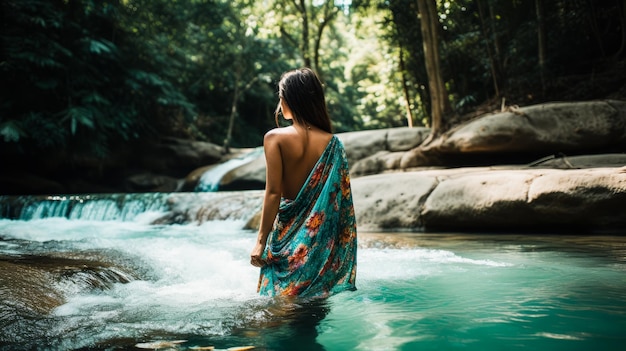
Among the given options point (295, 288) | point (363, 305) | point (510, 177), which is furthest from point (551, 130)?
point (295, 288)

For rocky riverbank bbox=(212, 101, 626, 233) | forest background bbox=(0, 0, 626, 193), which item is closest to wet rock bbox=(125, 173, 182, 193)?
forest background bbox=(0, 0, 626, 193)

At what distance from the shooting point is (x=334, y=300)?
9.63ft

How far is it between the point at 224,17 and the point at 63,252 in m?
19.2

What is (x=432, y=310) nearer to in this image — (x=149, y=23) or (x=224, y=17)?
(x=149, y=23)

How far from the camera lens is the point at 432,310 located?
2.95 metres

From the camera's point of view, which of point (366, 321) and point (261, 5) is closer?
point (366, 321)

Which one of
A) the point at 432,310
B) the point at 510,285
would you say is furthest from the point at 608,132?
the point at 432,310

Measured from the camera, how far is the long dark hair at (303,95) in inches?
112

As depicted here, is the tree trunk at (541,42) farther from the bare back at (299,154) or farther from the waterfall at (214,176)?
the bare back at (299,154)

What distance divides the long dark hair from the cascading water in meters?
1.17

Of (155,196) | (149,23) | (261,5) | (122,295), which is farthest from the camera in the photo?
(261,5)

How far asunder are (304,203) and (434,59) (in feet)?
30.6

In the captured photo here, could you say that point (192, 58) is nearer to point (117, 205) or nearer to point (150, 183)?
point (150, 183)

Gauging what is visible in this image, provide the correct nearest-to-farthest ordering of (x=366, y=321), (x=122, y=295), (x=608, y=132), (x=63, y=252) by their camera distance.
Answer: (x=366, y=321) → (x=122, y=295) → (x=63, y=252) → (x=608, y=132)
